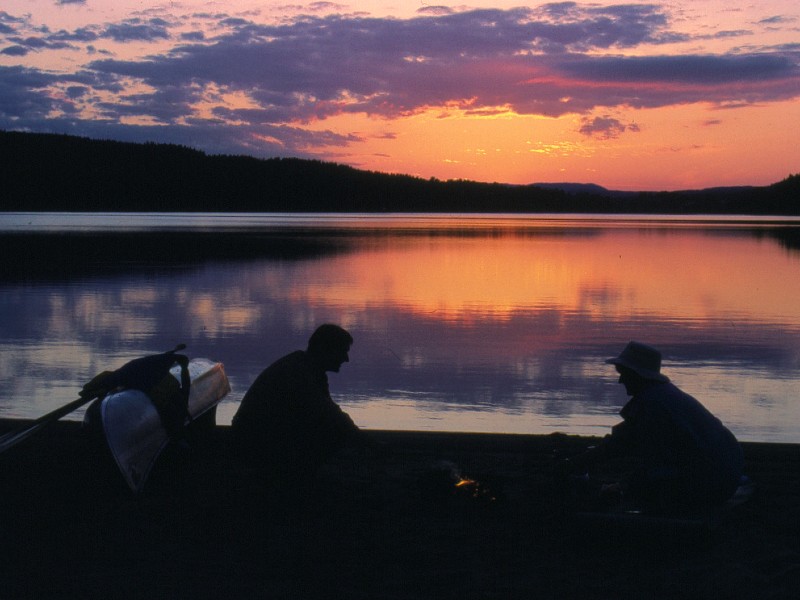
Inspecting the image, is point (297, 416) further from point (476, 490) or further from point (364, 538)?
point (476, 490)

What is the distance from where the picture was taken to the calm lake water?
473 inches

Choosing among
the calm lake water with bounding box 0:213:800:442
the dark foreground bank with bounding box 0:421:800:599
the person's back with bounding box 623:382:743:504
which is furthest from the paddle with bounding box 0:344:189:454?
the person's back with bounding box 623:382:743:504

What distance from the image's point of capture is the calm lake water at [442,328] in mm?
12008

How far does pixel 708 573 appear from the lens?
4.98 metres

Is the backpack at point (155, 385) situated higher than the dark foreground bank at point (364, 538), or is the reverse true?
the backpack at point (155, 385)

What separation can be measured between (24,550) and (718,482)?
4.22 meters

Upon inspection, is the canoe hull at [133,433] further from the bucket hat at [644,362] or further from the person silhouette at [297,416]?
the bucket hat at [644,362]

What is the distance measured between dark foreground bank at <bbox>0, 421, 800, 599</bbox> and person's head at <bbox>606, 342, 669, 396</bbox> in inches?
34.6

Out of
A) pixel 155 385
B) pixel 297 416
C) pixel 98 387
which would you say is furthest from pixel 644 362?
pixel 98 387

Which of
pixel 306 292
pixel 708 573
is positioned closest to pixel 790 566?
pixel 708 573

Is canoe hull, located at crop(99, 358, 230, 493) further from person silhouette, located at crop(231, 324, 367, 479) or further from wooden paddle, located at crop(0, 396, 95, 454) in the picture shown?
person silhouette, located at crop(231, 324, 367, 479)

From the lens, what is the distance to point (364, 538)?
18.3ft

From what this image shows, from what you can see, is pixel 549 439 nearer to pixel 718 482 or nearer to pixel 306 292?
pixel 718 482

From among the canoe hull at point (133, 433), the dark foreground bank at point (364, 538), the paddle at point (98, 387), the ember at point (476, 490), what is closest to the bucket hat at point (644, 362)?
the dark foreground bank at point (364, 538)
